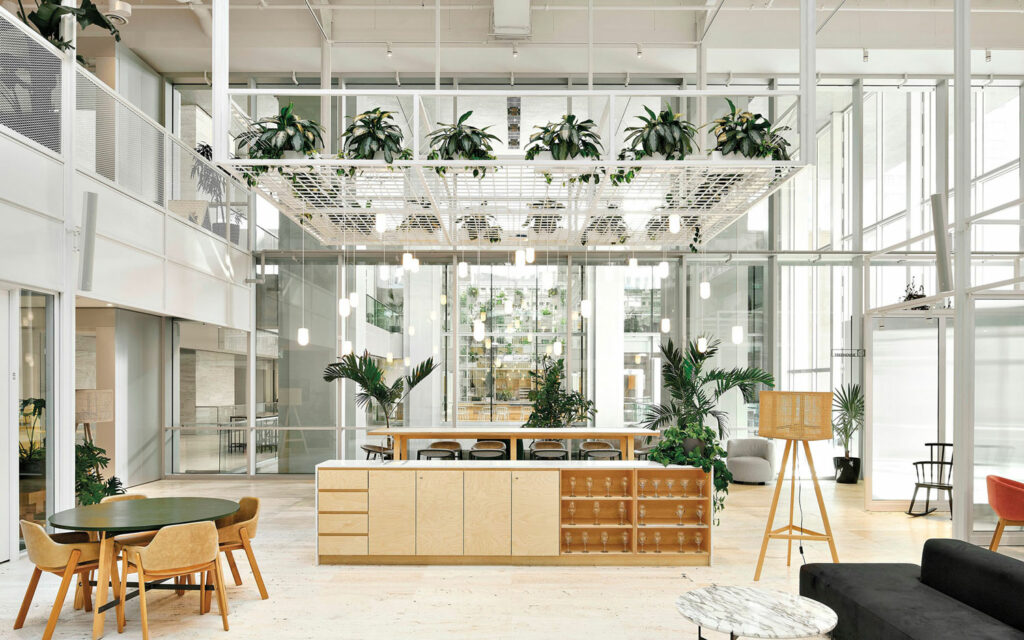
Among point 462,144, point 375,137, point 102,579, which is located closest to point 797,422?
point 462,144

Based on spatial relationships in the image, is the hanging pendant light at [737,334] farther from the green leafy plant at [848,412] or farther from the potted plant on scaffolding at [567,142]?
the potted plant on scaffolding at [567,142]

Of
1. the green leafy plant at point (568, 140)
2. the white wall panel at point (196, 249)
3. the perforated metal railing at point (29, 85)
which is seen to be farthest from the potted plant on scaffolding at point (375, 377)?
the green leafy plant at point (568, 140)

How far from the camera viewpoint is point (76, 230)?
737cm

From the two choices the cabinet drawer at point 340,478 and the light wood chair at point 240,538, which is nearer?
the light wood chair at point 240,538

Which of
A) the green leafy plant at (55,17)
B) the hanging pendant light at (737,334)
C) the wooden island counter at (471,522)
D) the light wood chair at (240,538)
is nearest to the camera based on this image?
the light wood chair at (240,538)

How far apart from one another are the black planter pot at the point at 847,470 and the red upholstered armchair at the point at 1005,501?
15.6 feet

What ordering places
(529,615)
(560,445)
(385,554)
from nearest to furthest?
1. (529,615)
2. (385,554)
3. (560,445)

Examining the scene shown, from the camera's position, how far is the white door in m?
6.69

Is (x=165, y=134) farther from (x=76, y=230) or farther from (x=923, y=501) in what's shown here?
(x=923, y=501)

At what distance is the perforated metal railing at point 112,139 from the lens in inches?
262

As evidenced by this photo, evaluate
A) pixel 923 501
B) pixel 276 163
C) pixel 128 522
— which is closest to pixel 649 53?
pixel 276 163

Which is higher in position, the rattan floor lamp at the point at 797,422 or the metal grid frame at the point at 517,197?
the metal grid frame at the point at 517,197

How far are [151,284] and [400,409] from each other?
14.3 feet

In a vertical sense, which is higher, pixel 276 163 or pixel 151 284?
pixel 276 163
